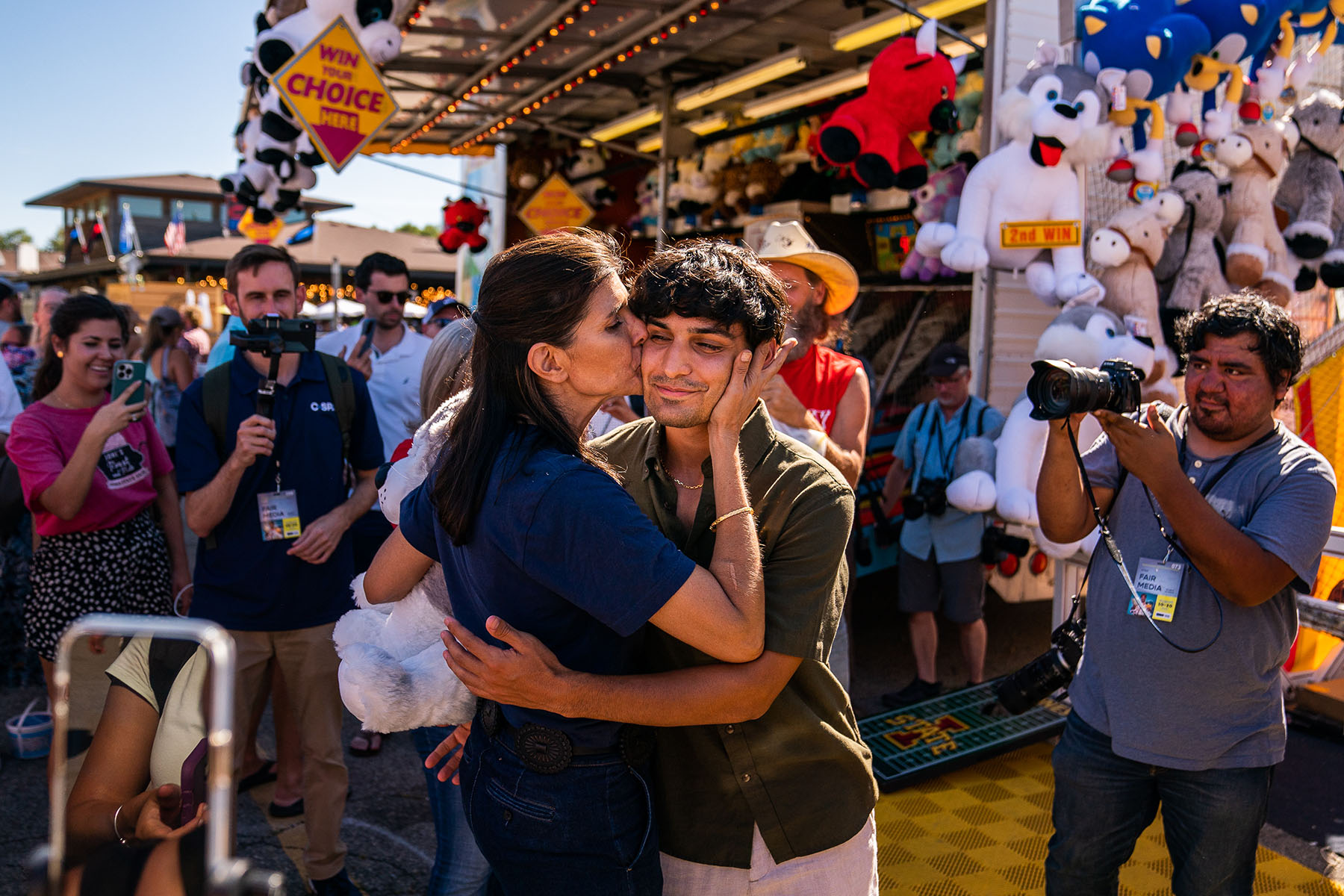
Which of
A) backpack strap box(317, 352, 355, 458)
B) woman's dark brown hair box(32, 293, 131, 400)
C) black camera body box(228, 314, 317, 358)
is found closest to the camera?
black camera body box(228, 314, 317, 358)

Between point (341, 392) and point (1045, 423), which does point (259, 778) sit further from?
point (1045, 423)

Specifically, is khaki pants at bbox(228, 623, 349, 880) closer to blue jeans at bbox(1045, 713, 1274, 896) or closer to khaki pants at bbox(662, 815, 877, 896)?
khaki pants at bbox(662, 815, 877, 896)

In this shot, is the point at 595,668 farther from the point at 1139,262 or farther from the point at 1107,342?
the point at 1139,262

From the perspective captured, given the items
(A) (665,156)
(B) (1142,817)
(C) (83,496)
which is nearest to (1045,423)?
(B) (1142,817)

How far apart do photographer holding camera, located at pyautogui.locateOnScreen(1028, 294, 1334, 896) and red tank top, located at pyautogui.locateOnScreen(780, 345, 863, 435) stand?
1.05m

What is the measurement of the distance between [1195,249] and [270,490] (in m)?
4.79

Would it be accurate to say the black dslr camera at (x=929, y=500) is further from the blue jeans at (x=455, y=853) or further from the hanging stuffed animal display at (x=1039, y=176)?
the blue jeans at (x=455, y=853)

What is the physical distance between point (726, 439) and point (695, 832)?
69cm

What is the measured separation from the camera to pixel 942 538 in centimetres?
500

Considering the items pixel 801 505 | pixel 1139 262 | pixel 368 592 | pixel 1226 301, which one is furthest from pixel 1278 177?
pixel 368 592

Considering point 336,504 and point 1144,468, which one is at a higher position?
point 1144,468

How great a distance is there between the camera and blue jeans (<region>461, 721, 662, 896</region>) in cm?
149

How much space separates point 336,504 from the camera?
3.17 metres

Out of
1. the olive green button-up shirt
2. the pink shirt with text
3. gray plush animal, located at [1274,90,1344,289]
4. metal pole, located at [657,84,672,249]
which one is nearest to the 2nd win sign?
gray plush animal, located at [1274,90,1344,289]
